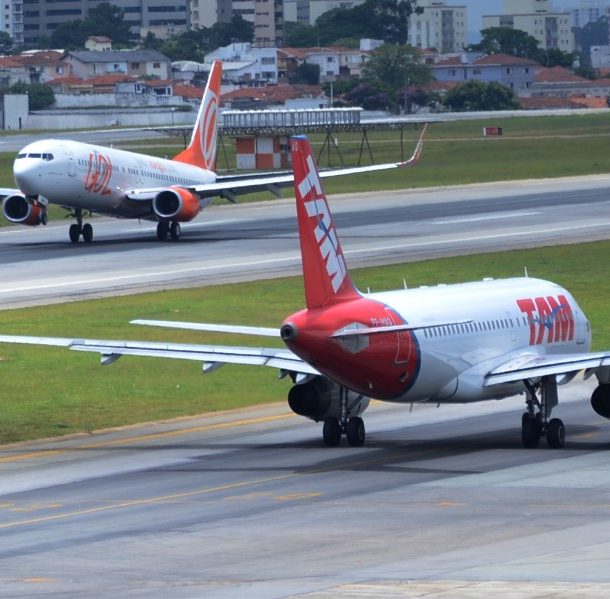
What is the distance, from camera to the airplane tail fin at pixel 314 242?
32.3 metres

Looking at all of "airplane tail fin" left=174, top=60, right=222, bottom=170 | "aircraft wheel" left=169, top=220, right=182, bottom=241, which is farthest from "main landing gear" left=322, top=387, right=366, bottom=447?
"airplane tail fin" left=174, top=60, right=222, bottom=170

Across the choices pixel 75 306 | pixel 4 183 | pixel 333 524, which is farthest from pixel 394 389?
pixel 4 183

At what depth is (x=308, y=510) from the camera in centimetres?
2880

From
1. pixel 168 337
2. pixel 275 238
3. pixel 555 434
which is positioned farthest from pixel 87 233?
pixel 555 434

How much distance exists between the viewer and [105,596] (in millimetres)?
22688

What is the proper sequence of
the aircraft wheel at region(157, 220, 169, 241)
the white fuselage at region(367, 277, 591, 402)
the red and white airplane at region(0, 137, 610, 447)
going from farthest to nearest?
1. the aircraft wheel at region(157, 220, 169, 241)
2. the white fuselage at region(367, 277, 591, 402)
3. the red and white airplane at region(0, 137, 610, 447)

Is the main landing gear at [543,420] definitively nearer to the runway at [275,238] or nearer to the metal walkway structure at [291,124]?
the runway at [275,238]

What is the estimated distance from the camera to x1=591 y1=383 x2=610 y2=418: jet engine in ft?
117

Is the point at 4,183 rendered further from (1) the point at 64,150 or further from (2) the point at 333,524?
(2) the point at 333,524

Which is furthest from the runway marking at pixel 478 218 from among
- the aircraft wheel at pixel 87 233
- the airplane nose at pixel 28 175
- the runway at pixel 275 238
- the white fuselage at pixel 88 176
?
the airplane nose at pixel 28 175

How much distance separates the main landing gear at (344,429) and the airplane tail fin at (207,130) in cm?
5661

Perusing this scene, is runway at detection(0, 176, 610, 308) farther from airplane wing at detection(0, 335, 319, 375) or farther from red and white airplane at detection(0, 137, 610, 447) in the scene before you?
red and white airplane at detection(0, 137, 610, 447)

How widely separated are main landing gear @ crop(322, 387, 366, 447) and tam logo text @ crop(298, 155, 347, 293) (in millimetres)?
3255

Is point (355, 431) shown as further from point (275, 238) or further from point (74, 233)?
point (74, 233)
